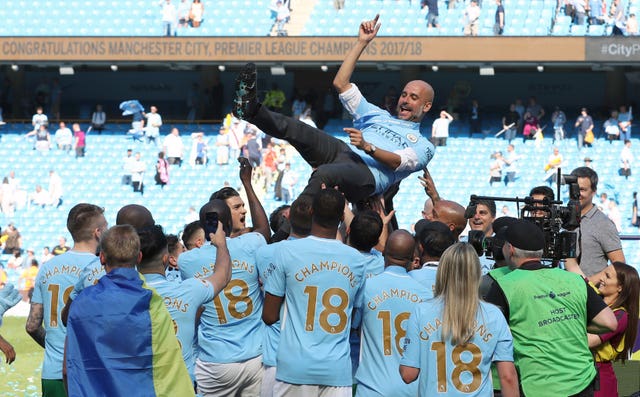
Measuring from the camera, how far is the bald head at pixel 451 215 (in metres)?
7.58

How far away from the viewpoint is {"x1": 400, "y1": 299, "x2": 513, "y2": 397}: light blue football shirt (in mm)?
5426

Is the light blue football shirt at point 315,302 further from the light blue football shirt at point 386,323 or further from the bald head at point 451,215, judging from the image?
the bald head at point 451,215

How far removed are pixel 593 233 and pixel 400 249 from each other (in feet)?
7.65

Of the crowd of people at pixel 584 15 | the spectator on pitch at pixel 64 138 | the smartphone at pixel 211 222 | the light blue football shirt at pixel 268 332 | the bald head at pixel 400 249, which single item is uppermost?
the crowd of people at pixel 584 15

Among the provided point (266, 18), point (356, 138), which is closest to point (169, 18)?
point (266, 18)

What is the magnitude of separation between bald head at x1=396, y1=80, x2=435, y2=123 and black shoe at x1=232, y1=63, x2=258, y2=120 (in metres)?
1.19

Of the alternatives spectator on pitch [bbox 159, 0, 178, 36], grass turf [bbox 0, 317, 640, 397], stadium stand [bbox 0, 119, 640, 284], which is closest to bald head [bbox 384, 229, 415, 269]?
grass turf [bbox 0, 317, 640, 397]

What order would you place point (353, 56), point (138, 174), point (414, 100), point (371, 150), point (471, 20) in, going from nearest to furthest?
point (371, 150) < point (353, 56) < point (414, 100) < point (138, 174) < point (471, 20)

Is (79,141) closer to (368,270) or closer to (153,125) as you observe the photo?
(153,125)

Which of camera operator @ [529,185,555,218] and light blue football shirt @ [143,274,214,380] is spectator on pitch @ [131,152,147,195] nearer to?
camera operator @ [529,185,555,218]

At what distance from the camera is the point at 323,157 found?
23.6 feet

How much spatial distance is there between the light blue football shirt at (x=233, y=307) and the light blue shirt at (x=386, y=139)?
3.09 feet

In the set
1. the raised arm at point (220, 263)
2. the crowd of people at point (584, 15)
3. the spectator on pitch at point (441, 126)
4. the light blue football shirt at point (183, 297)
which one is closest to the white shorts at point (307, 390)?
the light blue football shirt at point (183, 297)

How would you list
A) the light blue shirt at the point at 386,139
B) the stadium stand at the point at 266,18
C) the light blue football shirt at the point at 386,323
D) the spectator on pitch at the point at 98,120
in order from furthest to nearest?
the spectator on pitch at the point at 98,120 → the stadium stand at the point at 266,18 → the light blue shirt at the point at 386,139 → the light blue football shirt at the point at 386,323
